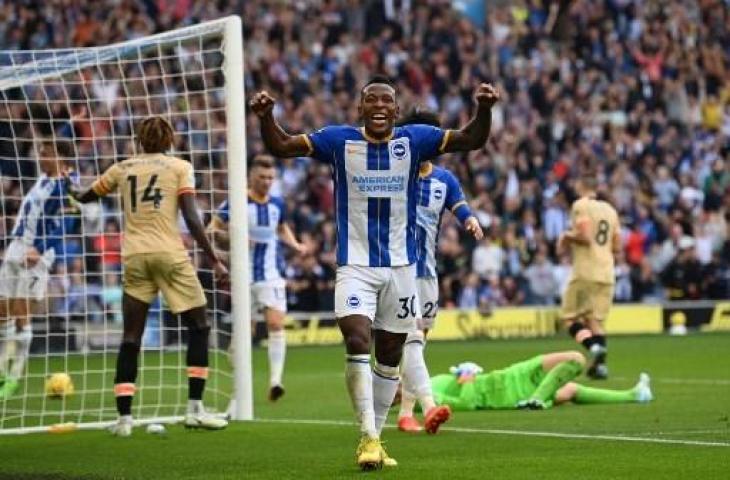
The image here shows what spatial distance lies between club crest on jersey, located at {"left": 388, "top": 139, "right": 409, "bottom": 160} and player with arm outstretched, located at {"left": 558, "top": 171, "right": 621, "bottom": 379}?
9.24m

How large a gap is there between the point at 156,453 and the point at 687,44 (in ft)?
97.3

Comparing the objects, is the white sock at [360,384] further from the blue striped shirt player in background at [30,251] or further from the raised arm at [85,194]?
the blue striped shirt player in background at [30,251]

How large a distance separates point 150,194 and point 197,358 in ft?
4.57

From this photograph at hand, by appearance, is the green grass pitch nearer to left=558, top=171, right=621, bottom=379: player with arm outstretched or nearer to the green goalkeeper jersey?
the green goalkeeper jersey

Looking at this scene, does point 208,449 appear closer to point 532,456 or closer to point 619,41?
point 532,456

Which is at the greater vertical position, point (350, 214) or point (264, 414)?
point (350, 214)

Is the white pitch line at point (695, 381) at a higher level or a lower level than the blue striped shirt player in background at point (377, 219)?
lower

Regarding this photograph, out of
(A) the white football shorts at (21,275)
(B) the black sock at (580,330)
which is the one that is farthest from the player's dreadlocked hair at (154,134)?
(B) the black sock at (580,330)

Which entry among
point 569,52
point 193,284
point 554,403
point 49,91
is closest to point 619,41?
point 569,52

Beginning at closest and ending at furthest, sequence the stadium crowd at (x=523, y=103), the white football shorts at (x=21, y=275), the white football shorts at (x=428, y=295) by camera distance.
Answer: the white football shorts at (x=428, y=295), the white football shorts at (x=21, y=275), the stadium crowd at (x=523, y=103)

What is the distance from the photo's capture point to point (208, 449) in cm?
1156

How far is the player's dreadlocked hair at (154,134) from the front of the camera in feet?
42.2

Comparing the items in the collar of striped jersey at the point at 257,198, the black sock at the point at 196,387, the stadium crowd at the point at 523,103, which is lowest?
the black sock at the point at 196,387

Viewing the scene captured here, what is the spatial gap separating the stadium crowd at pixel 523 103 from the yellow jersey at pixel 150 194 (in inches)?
591
